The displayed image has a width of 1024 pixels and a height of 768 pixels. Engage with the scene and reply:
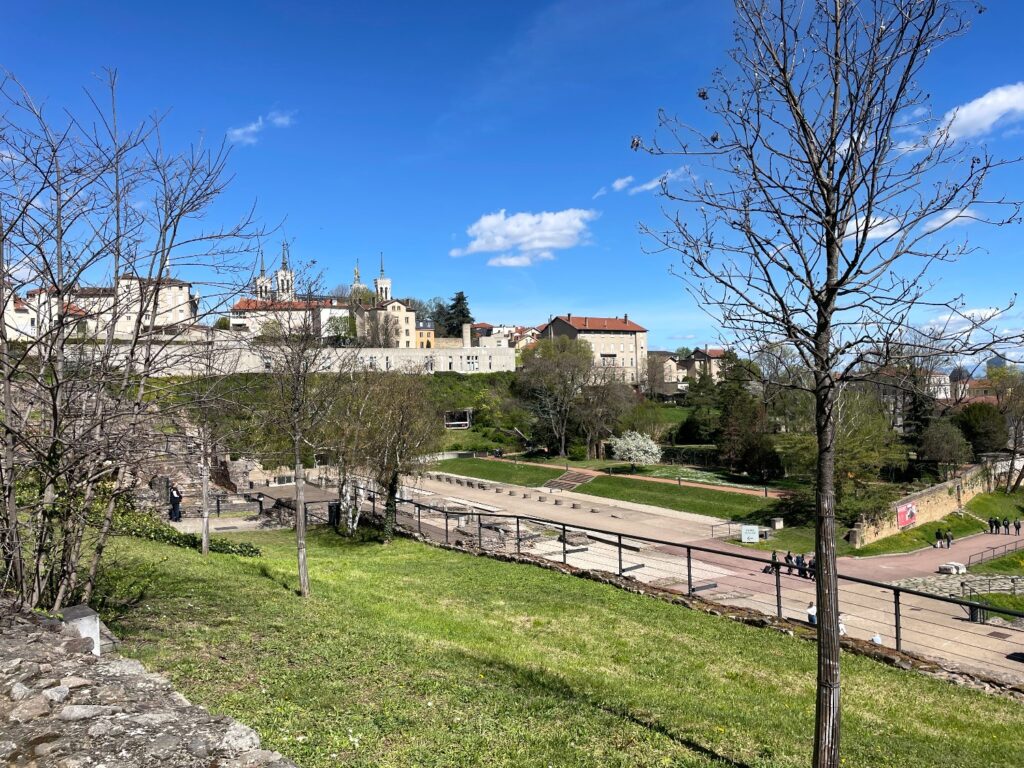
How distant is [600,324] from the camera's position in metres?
115

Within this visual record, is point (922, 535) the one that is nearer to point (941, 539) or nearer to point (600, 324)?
point (941, 539)

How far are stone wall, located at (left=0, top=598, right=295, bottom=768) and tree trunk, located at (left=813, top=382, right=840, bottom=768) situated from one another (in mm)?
3242

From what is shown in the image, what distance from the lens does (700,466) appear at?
168ft

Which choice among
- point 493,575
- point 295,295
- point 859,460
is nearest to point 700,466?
point 859,460

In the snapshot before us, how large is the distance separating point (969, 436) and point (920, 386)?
53.6 meters

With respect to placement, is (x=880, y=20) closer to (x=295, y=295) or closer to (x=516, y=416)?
(x=295, y=295)

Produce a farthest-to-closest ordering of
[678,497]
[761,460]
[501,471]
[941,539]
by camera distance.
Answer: [501,471], [761,460], [678,497], [941,539]

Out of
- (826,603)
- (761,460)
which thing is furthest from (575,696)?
(761,460)

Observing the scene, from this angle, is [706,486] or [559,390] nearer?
[706,486]

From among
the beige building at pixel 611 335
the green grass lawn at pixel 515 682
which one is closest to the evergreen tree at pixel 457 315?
the beige building at pixel 611 335

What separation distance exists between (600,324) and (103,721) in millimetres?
113431

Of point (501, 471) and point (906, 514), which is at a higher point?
point (501, 471)

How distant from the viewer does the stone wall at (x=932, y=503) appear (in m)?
32.1

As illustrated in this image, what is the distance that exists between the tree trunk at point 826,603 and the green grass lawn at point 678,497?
32.3 metres
